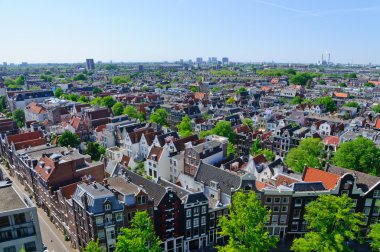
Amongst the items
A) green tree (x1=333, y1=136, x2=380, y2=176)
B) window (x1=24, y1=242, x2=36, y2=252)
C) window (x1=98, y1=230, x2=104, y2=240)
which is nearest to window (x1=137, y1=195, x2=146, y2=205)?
window (x1=98, y1=230, x2=104, y2=240)

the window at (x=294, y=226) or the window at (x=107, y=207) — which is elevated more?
the window at (x=107, y=207)

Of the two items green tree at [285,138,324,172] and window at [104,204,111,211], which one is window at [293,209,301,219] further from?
window at [104,204,111,211]

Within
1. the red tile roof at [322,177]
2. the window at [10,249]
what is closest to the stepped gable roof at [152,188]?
the window at [10,249]

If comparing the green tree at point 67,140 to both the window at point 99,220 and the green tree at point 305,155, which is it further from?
the green tree at point 305,155

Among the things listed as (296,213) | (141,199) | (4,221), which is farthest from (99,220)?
(296,213)

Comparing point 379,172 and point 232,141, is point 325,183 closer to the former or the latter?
point 379,172

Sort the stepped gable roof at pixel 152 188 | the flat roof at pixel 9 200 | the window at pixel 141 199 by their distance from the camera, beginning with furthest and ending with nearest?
the stepped gable roof at pixel 152 188 → the window at pixel 141 199 → the flat roof at pixel 9 200

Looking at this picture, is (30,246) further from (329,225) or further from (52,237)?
(329,225)
